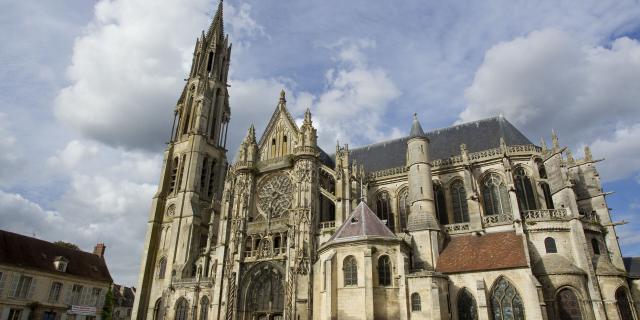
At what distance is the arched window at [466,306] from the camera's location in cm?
1844

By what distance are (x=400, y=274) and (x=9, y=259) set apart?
21.8 m

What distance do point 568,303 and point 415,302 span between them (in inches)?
273

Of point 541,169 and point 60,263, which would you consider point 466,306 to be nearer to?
point 541,169

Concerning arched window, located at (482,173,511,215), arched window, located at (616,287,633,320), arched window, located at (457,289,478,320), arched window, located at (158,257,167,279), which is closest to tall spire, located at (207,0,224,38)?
arched window, located at (158,257,167,279)

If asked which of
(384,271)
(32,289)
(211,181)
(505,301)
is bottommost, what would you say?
(505,301)

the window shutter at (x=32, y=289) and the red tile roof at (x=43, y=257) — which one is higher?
the red tile roof at (x=43, y=257)

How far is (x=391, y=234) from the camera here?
791 inches

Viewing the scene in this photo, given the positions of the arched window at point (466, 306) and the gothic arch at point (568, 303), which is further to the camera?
the arched window at point (466, 306)

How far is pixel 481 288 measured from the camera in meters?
A: 18.2

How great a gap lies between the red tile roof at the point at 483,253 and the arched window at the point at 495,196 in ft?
10.3

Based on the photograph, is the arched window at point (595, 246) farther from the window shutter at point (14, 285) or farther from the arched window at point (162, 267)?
the window shutter at point (14, 285)

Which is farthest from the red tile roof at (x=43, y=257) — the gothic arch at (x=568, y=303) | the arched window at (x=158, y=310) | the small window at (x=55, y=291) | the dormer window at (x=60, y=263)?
the gothic arch at (x=568, y=303)

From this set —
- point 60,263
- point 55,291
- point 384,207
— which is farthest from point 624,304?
point 60,263

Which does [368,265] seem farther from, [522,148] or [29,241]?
[29,241]
